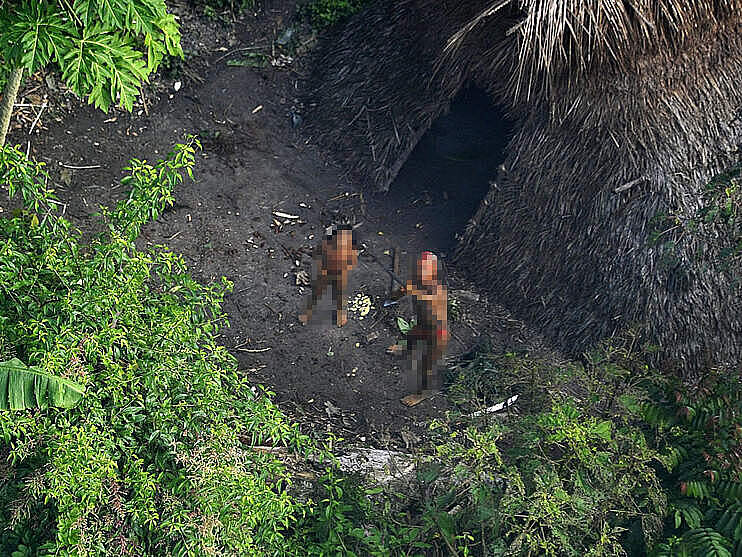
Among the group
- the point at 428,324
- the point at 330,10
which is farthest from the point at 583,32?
the point at 330,10

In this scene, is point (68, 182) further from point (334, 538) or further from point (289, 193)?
point (334, 538)

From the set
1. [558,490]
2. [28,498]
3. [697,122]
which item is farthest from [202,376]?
[697,122]

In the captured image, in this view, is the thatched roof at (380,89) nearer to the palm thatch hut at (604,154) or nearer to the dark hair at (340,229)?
the palm thatch hut at (604,154)

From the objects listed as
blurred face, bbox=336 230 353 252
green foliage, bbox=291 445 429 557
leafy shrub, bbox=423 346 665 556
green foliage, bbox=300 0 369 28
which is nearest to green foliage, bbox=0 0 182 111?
blurred face, bbox=336 230 353 252

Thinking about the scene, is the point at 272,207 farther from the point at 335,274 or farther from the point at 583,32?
the point at 583,32

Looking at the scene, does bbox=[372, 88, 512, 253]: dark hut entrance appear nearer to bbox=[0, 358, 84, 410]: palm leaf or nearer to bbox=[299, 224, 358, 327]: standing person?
bbox=[299, 224, 358, 327]: standing person

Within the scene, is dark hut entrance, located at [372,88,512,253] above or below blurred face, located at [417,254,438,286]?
above

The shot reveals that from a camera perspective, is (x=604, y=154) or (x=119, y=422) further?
(x=604, y=154)
